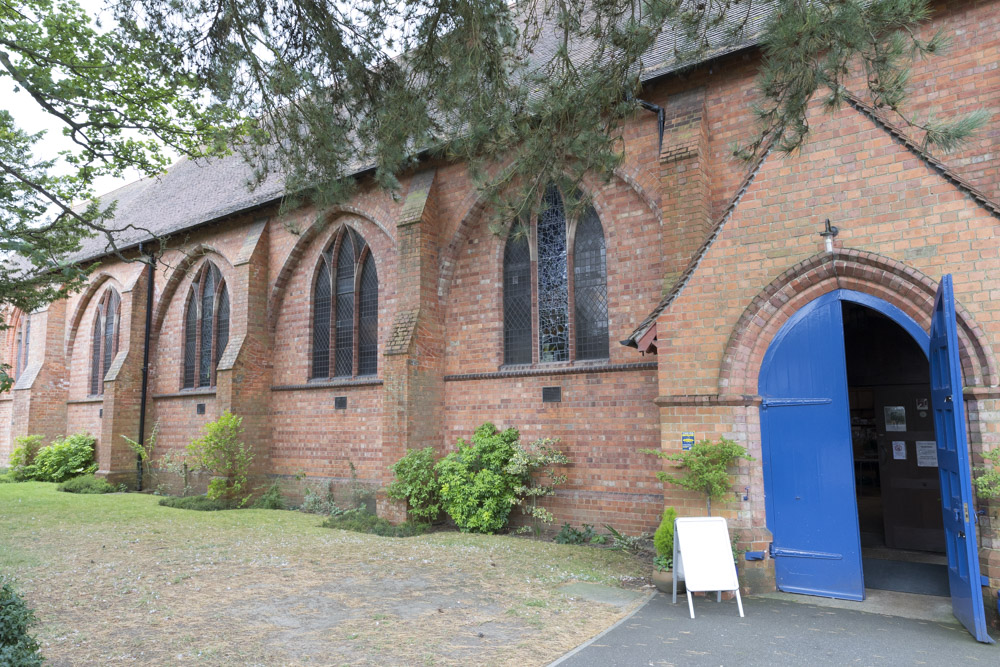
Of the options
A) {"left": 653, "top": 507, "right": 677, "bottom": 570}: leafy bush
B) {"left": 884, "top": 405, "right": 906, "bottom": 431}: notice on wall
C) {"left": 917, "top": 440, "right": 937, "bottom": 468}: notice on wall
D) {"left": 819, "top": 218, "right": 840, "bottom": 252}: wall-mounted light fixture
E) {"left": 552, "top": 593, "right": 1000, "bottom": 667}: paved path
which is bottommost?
{"left": 552, "top": 593, "right": 1000, "bottom": 667}: paved path

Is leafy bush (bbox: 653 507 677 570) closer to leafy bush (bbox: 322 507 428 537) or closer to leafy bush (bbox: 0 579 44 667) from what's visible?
leafy bush (bbox: 322 507 428 537)

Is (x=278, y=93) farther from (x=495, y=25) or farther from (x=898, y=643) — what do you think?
(x=898, y=643)

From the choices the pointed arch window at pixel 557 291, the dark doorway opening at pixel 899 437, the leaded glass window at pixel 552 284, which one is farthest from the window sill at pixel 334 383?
the dark doorway opening at pixel 899 437

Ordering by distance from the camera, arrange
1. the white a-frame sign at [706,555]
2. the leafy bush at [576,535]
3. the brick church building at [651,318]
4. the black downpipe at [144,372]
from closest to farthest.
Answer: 1. the white a-frame sign at [706,555]
2. the brick church building at [651,318]
3. the leafy bush at [576,535]
4. the black downpipe at [144,372]

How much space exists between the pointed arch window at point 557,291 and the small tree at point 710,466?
155 inches

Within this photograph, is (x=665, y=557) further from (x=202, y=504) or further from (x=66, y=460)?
(x=66, y=460)

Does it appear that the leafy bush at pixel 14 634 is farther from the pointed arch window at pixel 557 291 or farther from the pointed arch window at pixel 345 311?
the pointed arch window at pixel 345 311

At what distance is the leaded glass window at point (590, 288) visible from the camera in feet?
36.0

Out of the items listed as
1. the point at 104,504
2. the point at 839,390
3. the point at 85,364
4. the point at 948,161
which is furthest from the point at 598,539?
the point at 85,364

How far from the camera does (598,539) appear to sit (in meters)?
10.1

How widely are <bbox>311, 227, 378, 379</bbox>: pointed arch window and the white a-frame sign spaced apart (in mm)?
8894

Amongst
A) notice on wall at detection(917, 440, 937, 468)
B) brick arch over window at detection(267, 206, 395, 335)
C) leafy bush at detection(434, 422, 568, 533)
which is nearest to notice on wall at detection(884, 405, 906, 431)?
notice on wall at detection(917, 440, 937, 468)

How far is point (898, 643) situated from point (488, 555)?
205 inches

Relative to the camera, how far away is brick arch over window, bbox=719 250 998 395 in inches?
238
